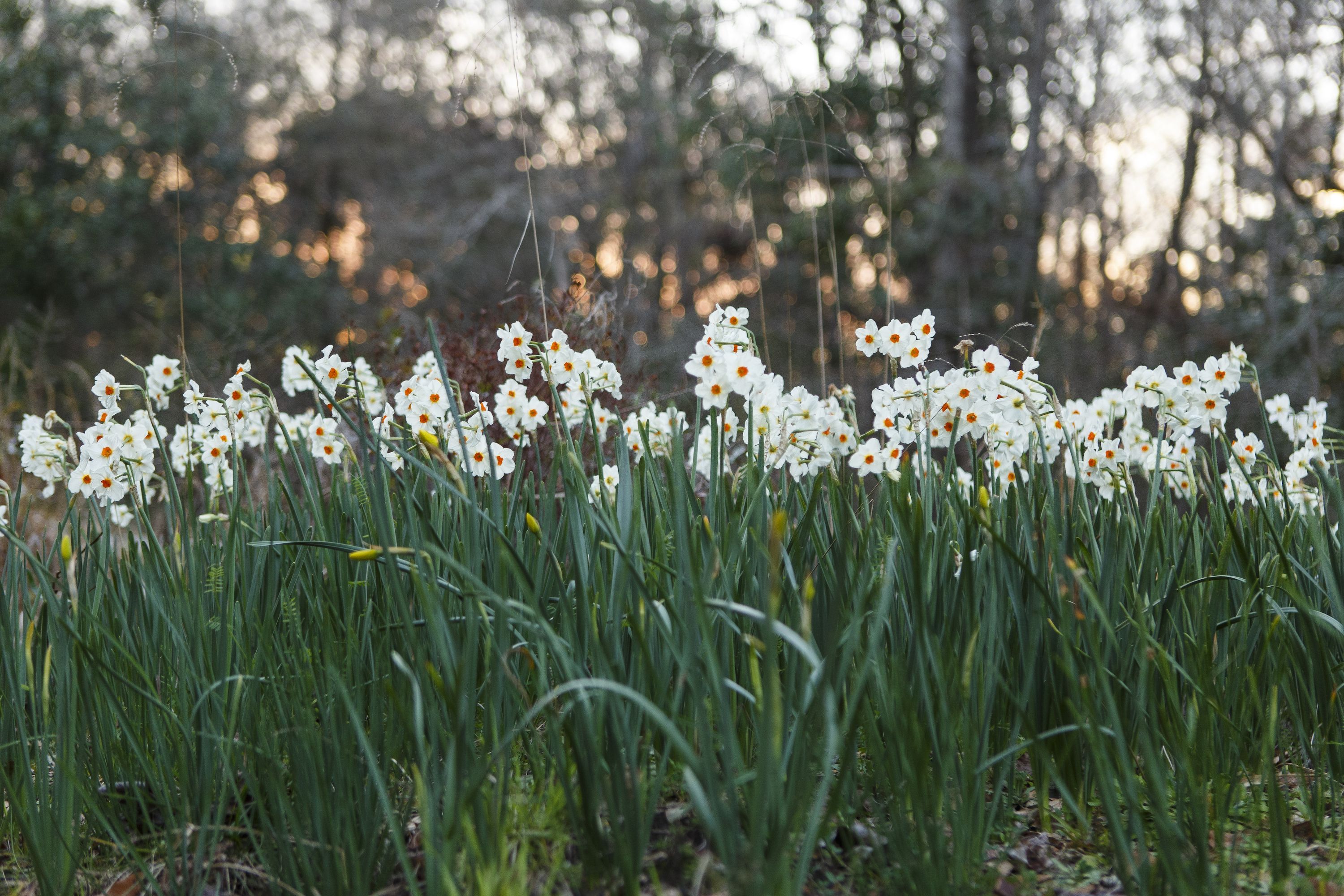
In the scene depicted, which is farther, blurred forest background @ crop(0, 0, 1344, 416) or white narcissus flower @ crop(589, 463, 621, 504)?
blurred forest background @ crop(0, 0, 1344, 416)

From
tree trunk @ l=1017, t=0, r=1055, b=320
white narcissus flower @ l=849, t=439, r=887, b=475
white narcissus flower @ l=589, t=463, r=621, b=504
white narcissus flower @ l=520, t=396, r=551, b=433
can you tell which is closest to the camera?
white narcissus flower @ l=589, t=463, r=621, b=504

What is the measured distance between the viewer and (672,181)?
652 inches

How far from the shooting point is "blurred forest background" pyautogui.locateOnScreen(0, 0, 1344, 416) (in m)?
10.2

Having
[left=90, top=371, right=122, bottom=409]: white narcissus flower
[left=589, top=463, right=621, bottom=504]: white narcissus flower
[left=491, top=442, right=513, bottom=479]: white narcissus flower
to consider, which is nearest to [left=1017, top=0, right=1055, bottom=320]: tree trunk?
[left=589, top=463, right=621, bottom=504]: white narcissus flower

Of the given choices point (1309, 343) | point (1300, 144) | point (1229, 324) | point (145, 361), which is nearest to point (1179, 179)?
point (1300, 144)

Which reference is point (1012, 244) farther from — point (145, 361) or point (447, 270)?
point (145, 361)

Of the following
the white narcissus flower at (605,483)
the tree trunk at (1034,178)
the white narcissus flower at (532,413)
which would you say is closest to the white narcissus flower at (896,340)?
the white narcissus flower at (605,483)

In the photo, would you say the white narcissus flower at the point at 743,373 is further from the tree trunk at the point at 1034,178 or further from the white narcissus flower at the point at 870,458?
the tree trunk at the point at 1034,178

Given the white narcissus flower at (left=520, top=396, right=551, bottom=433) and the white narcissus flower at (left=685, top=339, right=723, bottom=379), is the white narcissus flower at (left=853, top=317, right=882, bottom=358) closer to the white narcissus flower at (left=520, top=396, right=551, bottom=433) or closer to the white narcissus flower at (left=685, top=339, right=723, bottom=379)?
the white narcissus flower at (left=685, top=339, right=723, bottom=379)

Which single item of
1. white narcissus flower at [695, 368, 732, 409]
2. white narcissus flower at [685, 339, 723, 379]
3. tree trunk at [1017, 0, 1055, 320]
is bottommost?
white narcissus flower at [695, 368, 732, 409]

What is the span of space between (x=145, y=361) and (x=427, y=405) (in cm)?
1316

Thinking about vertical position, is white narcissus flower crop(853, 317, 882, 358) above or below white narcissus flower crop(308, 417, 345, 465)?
above

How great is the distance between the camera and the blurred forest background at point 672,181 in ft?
33.5

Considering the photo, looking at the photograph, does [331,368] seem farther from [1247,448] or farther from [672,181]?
[672,181]
